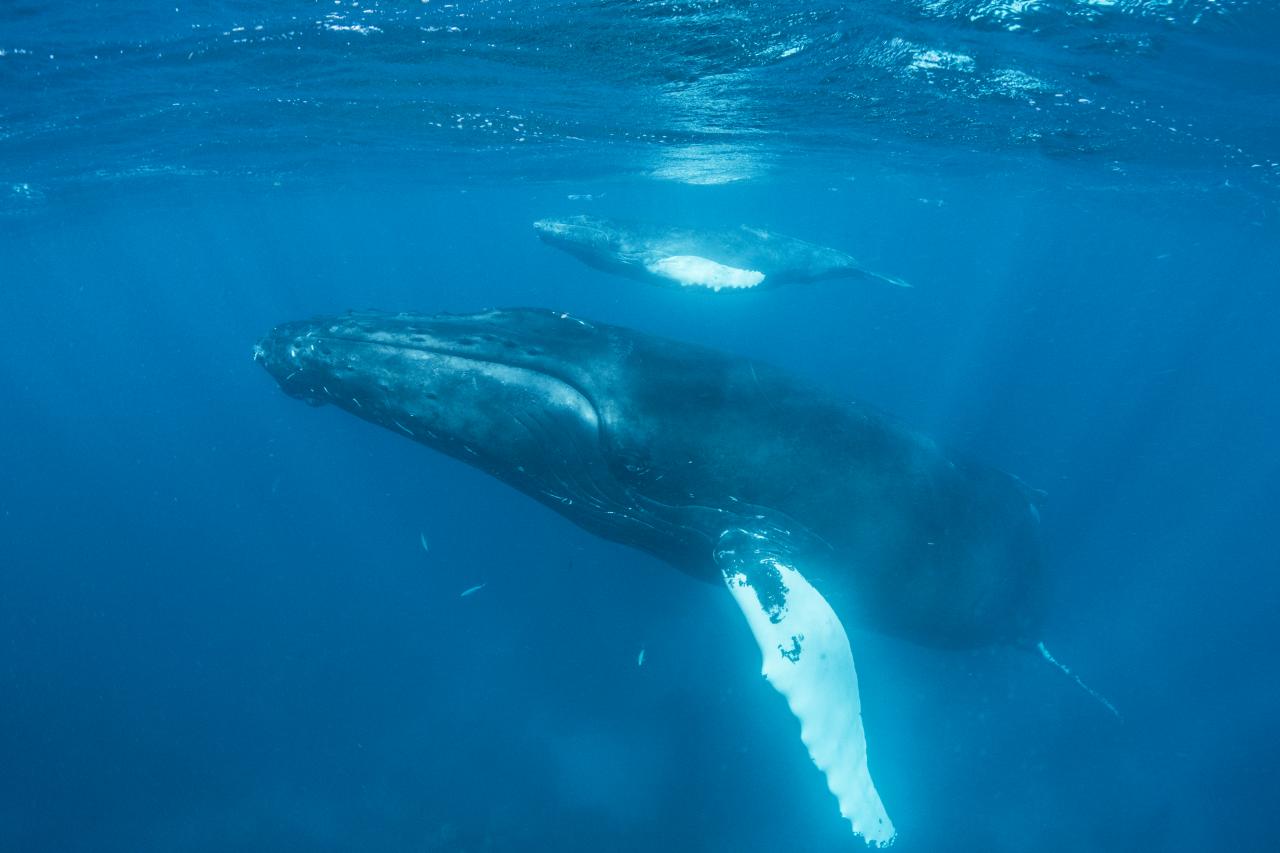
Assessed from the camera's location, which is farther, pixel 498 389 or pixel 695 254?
pixel 695 254

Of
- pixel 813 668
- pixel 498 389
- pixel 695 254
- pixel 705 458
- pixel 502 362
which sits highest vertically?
pixel 502 362

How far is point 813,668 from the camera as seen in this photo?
237 inches

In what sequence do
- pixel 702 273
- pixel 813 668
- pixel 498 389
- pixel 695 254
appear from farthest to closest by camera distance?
pixel 695 254, pixel 702 273, pixel 498 389, pixel 813 668

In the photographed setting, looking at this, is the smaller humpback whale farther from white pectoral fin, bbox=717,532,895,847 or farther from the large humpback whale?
white pectoral fin, bbox=717,532,895,847

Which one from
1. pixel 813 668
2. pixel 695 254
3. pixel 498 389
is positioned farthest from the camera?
pixel 695 254

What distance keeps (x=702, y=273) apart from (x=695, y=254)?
41.1 inches

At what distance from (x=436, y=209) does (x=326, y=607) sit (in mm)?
37002

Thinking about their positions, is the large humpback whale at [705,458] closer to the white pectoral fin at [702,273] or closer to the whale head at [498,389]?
the whale head at [498,389]

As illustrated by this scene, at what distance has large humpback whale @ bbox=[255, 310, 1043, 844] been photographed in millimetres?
6258

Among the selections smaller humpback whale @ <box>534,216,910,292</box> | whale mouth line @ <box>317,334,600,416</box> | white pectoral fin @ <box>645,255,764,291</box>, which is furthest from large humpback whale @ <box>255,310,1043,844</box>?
smaller humpback whale @ <box>534,216,910,292</box>

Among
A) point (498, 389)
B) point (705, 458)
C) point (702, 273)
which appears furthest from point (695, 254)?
point (498, 389)

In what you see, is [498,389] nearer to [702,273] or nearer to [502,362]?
[502,362]

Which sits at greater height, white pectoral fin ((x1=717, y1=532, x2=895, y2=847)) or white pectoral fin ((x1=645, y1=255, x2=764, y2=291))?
white pectoral fin ((x1=645, y1=255, x2=764, y2=291))

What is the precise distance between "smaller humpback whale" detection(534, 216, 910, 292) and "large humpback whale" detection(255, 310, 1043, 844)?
4632 millimetres
